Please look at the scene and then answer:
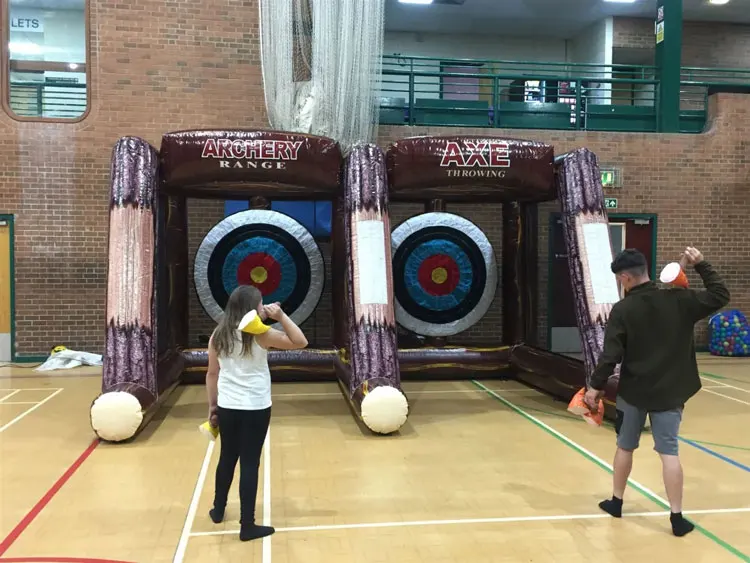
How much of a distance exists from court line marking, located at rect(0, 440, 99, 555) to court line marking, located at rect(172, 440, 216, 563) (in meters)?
0.82

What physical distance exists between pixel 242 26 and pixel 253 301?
264 inches

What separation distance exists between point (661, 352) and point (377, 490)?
6.04ft

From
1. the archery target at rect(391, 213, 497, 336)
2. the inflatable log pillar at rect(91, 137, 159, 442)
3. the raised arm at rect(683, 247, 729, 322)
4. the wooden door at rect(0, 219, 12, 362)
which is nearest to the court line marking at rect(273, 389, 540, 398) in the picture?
the archery target at rect(391, 213, 497, 336)

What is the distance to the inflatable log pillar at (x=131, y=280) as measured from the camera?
201 inches

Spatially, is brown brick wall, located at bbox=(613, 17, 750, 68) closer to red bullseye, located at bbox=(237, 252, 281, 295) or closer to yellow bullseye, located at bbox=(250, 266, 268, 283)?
red bullseye, located at bbox=(237, 252, 281, 295)

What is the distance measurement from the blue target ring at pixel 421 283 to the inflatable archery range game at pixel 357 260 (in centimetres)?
2

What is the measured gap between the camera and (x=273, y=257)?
764cm

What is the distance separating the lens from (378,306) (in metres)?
5.42

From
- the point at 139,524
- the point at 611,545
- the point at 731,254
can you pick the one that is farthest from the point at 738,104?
the point at 139,524

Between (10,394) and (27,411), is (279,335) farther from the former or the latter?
(10,394)

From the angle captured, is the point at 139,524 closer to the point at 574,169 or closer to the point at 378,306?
the point at 378,306

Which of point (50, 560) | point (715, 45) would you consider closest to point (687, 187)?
point (715, 45)

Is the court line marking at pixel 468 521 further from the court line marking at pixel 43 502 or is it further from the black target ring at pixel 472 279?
the black target ring at pixel 472 279

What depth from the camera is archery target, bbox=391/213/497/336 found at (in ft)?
25.6
